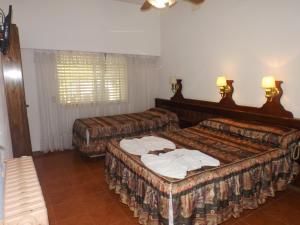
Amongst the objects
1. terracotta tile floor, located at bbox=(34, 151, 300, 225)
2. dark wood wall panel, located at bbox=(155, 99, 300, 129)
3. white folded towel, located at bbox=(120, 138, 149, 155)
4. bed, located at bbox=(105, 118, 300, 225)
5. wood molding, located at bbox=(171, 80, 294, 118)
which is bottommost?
terracotta tile floor, located at bbox=(34, 151, 300, 225)

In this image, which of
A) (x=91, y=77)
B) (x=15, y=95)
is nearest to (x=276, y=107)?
(x=91, y=77)

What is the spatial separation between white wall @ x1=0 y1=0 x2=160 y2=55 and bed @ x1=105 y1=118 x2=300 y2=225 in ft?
7.77

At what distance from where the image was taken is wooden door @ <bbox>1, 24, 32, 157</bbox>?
276cm

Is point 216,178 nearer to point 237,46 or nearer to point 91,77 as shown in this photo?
point 237,46

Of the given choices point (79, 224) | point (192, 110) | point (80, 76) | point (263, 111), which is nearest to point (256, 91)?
point (263, 111)

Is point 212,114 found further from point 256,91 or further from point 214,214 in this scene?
point 214,214

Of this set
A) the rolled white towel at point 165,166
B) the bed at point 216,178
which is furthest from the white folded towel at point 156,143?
the rolled white towel at point 165,166

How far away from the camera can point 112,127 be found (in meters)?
3.69

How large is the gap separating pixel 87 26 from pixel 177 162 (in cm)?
329

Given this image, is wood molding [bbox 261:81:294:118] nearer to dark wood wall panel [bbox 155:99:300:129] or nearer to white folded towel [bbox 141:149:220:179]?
dark wood wall panel [bbox 155:99:300:129]

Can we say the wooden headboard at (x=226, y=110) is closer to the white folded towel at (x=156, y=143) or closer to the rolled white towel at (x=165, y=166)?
the white folded towel at (x=156, y=143)

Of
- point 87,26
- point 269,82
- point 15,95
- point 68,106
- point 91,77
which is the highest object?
point 87,26

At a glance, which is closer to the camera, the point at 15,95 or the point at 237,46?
the point at 15,95

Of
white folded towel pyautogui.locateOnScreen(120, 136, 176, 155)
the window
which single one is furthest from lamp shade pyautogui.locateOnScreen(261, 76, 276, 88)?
the window
